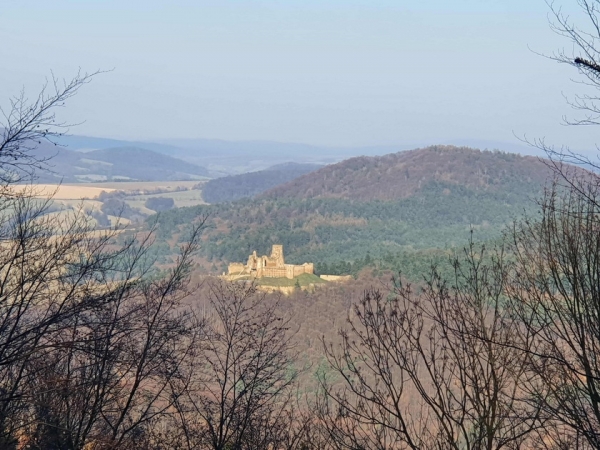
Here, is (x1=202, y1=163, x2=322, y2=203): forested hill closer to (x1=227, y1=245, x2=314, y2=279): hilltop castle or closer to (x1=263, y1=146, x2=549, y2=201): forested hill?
(x1=263, y1=146, x2=549, y2=201): forested hill

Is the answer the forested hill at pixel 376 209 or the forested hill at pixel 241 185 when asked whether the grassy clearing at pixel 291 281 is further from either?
the forested hill at pixel 241 185

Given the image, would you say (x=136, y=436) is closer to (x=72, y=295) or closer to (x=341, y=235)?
(x=72, y=295)

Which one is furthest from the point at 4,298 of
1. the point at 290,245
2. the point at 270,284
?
the point at 290,245

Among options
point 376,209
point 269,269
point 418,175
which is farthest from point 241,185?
point 269,269

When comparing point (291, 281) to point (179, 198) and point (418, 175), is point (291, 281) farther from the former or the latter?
point (179, 198)

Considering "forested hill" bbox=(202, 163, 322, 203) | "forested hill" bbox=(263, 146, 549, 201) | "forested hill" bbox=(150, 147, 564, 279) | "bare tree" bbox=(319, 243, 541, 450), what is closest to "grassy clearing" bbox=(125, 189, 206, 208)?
"forested hill" bbox=(202, 163, 322, 203)
